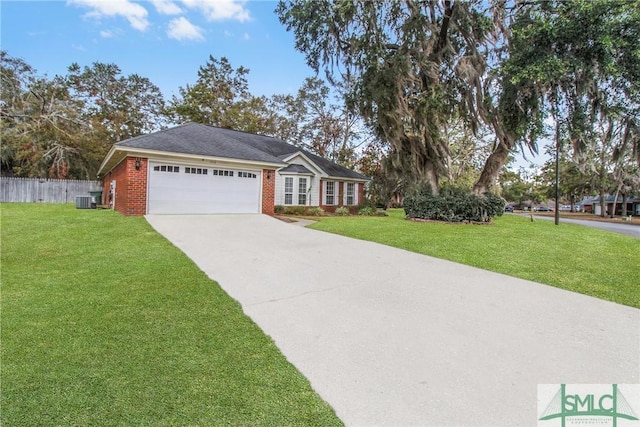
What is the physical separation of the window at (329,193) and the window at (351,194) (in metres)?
1.25

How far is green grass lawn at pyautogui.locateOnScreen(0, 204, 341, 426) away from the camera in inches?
82.0

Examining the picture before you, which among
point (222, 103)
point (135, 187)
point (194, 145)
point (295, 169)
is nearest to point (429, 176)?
point (295, 169)

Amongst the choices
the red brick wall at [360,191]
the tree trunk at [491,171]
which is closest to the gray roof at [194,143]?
the red brick wall at [360,191]

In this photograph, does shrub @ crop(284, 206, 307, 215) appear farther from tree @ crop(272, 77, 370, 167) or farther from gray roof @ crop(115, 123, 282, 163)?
tree @ crop(272, 77, 370, 167)

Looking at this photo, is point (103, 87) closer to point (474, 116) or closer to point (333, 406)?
point (474, 116)

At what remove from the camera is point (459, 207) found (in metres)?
13.4

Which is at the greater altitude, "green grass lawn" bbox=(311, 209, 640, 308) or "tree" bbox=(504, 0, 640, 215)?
"tree" bbox=(504, 0, 640, 215)

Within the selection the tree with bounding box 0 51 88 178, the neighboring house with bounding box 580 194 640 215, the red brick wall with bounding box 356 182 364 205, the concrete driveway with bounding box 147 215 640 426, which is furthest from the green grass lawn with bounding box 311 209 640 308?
the neighboring house with bounding box 580 194 640 215

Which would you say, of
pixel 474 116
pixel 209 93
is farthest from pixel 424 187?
pixel 209 93

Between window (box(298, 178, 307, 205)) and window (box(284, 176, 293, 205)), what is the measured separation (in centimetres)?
50

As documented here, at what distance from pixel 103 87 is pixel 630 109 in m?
38.2

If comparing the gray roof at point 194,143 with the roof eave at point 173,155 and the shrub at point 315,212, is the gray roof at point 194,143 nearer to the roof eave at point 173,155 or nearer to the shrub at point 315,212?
the roof eave at point 173,155

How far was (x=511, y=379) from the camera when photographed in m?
2.53

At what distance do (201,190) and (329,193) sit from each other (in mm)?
8991
